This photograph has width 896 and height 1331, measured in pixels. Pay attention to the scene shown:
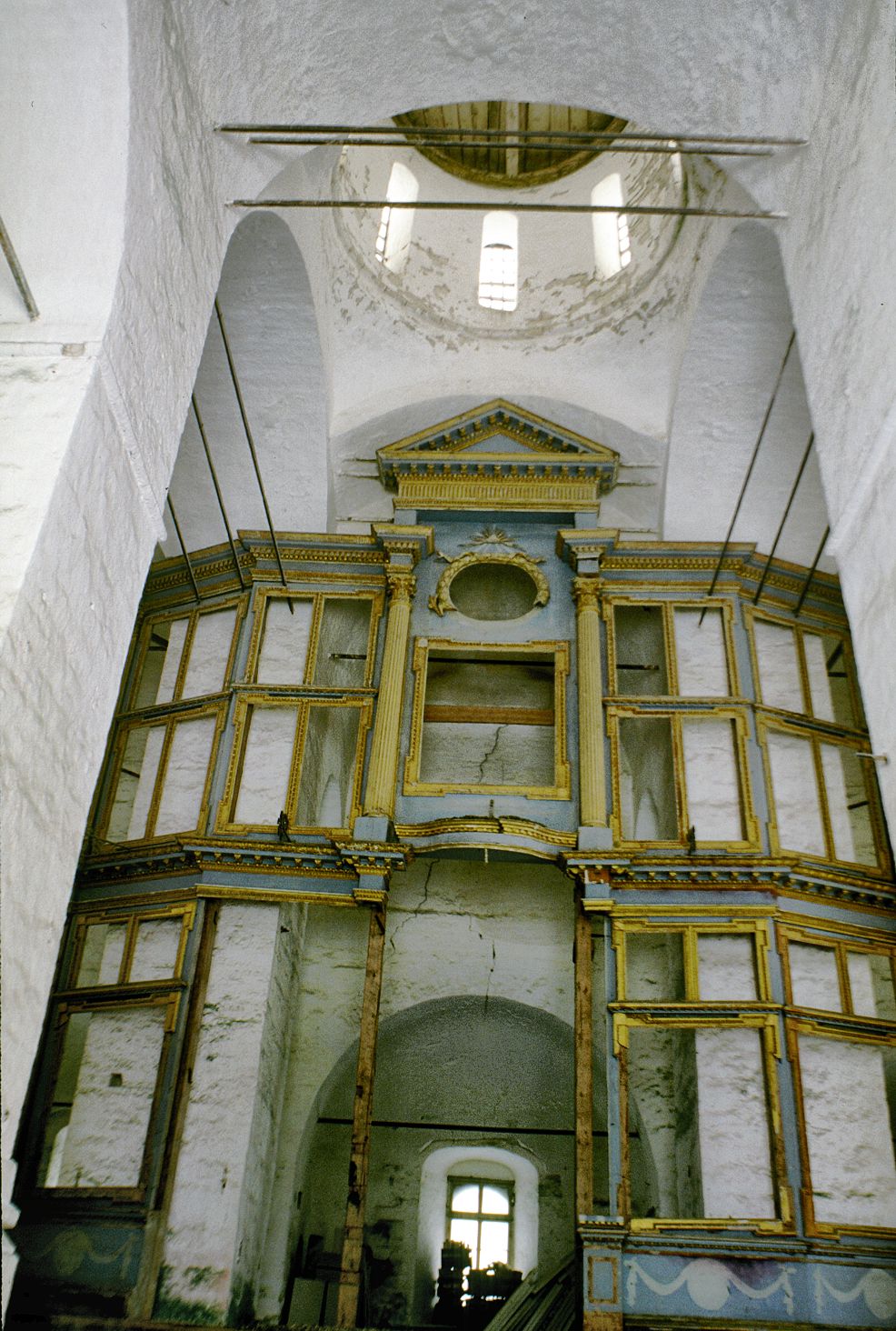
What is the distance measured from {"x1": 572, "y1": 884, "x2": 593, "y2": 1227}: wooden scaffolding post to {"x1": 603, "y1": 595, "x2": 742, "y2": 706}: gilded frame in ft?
6.70

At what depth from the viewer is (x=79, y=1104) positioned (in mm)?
9875

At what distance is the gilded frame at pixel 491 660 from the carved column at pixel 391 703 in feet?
0.49

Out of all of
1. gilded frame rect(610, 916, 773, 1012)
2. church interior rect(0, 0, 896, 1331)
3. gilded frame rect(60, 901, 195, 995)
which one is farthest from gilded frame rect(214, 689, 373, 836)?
gilded frame rect(610, 916, 773, 1012)

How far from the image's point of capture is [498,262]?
14062mm

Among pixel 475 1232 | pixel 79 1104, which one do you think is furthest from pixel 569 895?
pixel 79 1104

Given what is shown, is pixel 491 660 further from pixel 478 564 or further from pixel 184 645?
pixel 184 645

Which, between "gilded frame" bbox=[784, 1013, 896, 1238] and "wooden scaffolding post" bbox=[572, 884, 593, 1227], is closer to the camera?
"gilded frame" bbox=[784, 1013, 896, 1238]

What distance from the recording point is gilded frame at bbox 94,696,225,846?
10.9 m

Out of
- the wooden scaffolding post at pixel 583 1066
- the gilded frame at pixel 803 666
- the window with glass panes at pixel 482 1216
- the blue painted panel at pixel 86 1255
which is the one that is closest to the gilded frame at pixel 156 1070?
the blue painted panel at pixel 86 1255

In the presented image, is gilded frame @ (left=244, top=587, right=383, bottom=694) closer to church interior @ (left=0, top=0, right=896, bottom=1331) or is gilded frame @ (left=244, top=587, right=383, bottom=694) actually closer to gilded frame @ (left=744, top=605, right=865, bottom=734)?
church interior @ (left=0, top=0, right=896, bottom=1331)

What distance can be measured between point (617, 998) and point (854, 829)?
2.99 meters

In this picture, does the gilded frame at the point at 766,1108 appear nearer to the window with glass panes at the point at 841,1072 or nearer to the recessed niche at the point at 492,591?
the window with glass panes at the point at 841,1072

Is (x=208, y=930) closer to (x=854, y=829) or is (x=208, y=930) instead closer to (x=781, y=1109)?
(x=781, y=1109)

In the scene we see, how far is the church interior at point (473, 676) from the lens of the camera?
5.54 m
